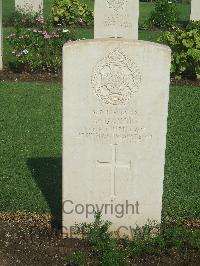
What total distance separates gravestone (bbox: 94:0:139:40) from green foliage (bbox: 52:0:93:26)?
6147 millimetres

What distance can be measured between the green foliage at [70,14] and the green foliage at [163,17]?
6.83ft

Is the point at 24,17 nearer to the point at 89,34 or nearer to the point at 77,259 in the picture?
the point at 89,34

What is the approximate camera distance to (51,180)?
612 cm

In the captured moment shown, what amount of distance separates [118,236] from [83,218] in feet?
1.12

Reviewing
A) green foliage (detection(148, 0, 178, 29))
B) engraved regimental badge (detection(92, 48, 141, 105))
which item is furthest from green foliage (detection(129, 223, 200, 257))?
green foliage (detection(148, 0, 178, 29))

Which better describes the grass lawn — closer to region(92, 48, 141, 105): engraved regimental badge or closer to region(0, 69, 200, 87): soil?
region(0, 69, 200, 87): soil

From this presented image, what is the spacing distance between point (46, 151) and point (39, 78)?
4035mm

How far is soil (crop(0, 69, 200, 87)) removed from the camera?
10.7 metres

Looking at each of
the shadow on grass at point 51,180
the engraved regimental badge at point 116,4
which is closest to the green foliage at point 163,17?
the engraved regimental badge at point 116,4

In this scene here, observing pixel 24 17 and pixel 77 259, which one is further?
pixel 24 17

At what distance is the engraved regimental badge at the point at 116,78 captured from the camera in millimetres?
4336

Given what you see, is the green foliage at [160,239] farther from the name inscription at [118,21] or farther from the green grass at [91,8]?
the green grass at [91,8]

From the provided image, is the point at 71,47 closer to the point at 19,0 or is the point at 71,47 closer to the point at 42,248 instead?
the point at 42,248

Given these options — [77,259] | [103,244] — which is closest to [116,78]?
[103,244]
